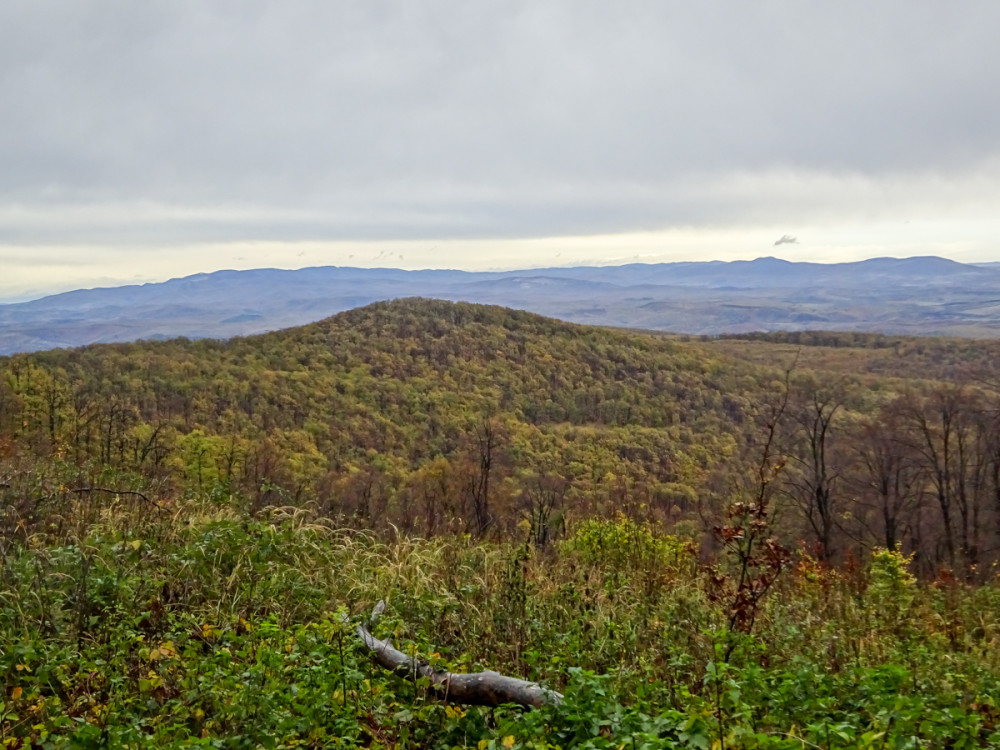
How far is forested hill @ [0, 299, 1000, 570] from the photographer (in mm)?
12148

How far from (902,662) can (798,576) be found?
3831 millimetres

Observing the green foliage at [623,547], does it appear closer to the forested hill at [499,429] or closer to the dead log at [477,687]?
the forested hill at [499,429]

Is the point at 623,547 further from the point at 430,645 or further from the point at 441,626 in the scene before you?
the point at 430,645

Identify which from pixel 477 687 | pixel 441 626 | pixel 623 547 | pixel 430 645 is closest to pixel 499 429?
pixel 623 547

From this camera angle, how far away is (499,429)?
126 feet

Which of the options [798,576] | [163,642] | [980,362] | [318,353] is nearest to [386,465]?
[318,353]

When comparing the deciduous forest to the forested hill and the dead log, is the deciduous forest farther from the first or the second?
the forested hill

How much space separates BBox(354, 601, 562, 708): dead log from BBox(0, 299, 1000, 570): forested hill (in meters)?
2.94

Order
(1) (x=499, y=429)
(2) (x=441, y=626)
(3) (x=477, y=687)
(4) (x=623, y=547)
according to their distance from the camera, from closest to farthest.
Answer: (3) (x=477, y=687) → (2) (x=441, y=626) → (4) (x=623, y=547) → (1) (x=499, y=429)

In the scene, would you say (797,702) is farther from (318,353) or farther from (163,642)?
(318,353)

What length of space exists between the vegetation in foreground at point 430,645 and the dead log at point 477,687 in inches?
3.4

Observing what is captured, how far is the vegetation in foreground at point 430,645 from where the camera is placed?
2756 millimetres

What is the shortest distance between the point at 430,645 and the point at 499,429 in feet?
113

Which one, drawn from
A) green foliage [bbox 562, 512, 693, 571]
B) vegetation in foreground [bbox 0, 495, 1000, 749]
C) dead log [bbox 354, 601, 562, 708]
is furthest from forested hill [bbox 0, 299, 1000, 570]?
dead log [bbox 354, 601, 562, 708]
